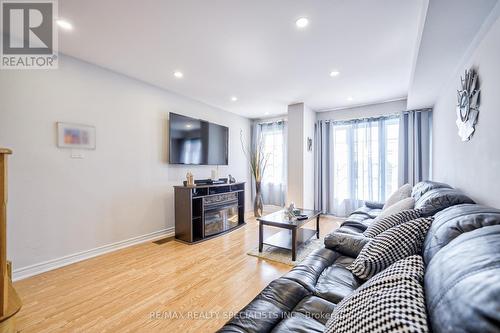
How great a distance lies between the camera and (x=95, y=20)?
1.89m

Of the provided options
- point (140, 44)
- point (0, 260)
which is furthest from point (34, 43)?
point (0, 260)

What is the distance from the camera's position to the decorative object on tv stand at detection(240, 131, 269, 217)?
4840mm

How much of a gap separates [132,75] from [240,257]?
9.54 ft

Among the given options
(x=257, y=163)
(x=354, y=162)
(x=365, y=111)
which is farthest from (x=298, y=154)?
(x=365, y=111)

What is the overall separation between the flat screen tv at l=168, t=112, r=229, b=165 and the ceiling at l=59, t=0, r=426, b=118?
61 cm

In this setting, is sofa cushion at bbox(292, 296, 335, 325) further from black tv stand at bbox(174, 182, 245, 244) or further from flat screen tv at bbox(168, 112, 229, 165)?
flat screen tv at bbox(168, 112, 229, 165)

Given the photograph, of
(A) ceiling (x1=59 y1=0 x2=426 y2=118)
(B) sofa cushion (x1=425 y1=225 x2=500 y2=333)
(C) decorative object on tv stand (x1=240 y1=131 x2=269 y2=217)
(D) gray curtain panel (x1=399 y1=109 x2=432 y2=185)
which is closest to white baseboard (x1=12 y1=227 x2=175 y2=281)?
(C) decorative object on tv stand (x1=240 y1=131 x2=269 y2=217)

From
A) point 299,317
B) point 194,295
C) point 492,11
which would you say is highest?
point 492,11

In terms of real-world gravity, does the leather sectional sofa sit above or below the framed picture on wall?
below

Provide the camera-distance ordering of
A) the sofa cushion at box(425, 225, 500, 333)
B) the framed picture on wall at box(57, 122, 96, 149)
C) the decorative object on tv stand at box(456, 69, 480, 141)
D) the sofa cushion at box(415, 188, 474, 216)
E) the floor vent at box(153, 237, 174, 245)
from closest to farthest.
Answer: the sofa cushion at box(425, 225, 500, 333) < the sofa cushion at box(415, 188, 474, 216) < the decorative object on tv stand at box(456, 69, 480, 141) < the framed picture on wall at box(57, 122, 96, 149) < the floor vent at box(153, 237, 174, 245)

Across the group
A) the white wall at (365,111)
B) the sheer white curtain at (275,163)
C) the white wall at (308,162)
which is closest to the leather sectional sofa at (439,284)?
the white wall at (308,162)

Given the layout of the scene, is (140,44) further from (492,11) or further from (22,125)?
(492,11)

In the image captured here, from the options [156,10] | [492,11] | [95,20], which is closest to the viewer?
[492,11]

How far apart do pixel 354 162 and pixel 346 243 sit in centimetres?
314
